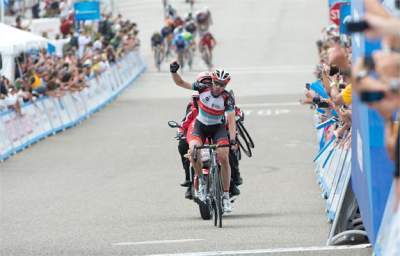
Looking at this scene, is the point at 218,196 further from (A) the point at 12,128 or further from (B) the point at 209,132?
(A) the point at 12,128

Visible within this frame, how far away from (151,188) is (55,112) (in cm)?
1181

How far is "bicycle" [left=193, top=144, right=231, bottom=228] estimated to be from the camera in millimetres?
14979

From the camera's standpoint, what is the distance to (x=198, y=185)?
611 inches

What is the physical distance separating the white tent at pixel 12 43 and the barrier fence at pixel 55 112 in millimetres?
1195

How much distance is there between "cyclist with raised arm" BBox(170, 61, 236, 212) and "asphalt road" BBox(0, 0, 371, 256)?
0.62 m

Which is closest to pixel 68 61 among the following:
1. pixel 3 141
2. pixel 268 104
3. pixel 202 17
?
pixel 268 104

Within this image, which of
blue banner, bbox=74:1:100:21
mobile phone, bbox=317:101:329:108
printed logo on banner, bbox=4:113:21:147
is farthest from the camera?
blue banner, bbox=74:1:100:21

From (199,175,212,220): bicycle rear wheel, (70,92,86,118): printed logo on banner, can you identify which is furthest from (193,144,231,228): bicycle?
(70,92,86,118): printed logo on banner

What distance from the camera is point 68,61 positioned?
35.9 metres

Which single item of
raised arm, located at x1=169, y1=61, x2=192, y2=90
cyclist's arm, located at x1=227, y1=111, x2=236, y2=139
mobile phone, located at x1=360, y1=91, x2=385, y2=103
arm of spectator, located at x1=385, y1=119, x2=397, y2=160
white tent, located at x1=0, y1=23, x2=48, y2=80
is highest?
mobile phone, located at x1=360, y1=91, x2=385, y2=103

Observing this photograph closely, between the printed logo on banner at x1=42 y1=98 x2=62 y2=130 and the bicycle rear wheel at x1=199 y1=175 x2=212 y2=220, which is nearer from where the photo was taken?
the bicycle rear wheel at x1=199 y1=175 x2=212 y2=220

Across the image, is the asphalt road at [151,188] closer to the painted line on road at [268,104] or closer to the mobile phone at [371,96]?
the painted line on road at [268,104]

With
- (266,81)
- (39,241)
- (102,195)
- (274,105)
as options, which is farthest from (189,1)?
Answer: (39,241)

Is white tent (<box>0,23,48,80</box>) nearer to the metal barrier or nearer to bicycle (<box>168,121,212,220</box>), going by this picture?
the metal barrier
